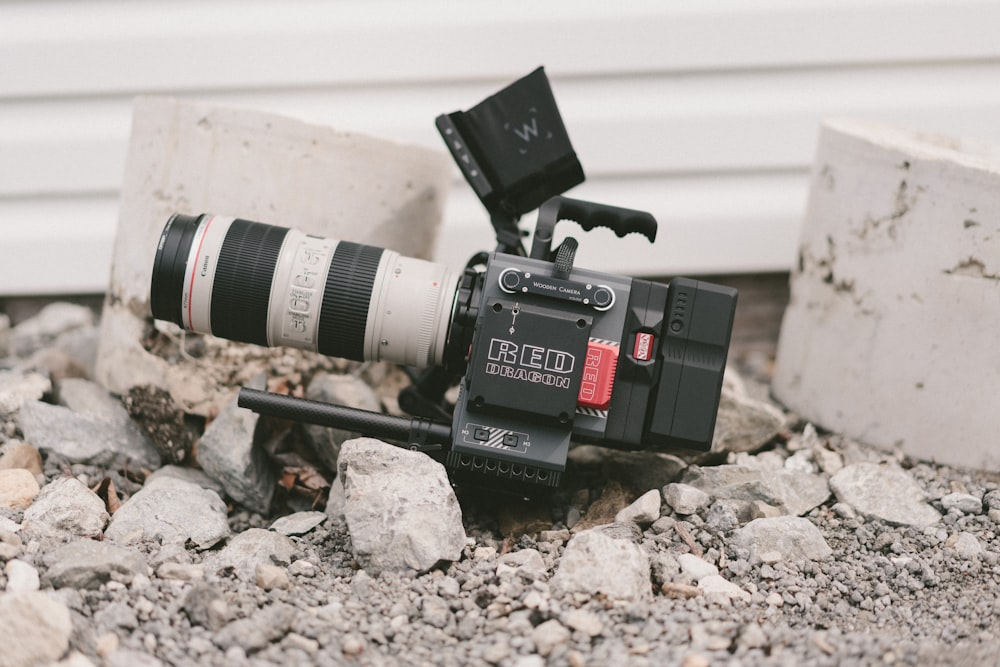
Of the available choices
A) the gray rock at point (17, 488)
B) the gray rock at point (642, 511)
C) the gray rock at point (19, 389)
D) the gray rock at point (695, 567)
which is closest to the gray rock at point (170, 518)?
the gray rock at point (17, 488)

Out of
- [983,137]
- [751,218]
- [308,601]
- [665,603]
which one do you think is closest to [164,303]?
[308,601]

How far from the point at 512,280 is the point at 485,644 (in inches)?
32.3

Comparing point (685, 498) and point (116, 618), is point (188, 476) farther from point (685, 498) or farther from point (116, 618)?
point (685, 498)

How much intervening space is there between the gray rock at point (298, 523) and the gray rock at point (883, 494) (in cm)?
139

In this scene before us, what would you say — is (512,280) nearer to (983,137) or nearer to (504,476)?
(504,476)

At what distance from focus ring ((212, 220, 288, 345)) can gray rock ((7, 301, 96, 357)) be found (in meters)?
1.41

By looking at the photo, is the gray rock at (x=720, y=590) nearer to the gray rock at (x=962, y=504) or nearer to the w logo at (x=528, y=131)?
the gray rock at (x=962, y=504)

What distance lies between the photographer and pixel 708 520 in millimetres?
2352

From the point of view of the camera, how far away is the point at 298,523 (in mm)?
2373

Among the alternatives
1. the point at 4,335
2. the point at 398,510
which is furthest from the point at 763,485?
the point at 4,335

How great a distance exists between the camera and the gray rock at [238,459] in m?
2.49

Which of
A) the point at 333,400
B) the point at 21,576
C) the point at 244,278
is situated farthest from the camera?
the point at 333,400

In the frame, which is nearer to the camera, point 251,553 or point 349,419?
point 251,553

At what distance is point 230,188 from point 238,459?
31.1 inches
